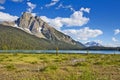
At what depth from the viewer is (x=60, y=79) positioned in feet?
60.2

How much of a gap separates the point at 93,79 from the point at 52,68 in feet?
47.3

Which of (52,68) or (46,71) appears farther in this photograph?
(52,68)

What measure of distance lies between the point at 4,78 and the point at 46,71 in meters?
4.57

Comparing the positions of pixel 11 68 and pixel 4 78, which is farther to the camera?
pixel 11 68

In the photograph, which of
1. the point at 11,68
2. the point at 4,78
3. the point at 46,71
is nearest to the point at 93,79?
the point at 4,78

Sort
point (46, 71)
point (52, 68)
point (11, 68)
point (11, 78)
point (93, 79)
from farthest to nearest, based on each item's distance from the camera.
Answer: point (11, 68), point (52, 68), point (46, 71), point (11, 78), point (93, 79)

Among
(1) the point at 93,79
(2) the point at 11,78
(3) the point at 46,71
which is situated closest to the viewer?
(1) the point at 93,79

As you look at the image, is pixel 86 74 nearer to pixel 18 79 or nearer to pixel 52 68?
pixel 18 79

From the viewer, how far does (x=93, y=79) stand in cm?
1090

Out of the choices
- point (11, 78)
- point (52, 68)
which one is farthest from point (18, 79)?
point (52, 68)

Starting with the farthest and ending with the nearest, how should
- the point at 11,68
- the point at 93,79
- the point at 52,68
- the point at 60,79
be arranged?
the point at 11,68 → the point at 52,68 → the point at 60,79 → the point at 93,79

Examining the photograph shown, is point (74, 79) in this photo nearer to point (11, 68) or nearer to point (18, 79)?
point (18, 79)

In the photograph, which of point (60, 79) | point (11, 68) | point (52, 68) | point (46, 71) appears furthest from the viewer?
point (11, 68)

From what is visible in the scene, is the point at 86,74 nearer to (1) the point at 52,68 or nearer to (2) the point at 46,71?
(2) the point at 46,71
